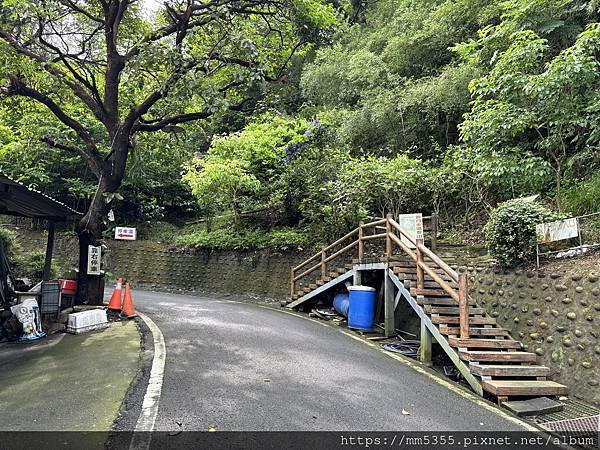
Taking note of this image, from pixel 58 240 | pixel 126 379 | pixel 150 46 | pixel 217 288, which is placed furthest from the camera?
pixel 58 240

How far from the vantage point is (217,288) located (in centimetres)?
1506

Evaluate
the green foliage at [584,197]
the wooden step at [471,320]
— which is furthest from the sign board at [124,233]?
the green foliage at [584,197]

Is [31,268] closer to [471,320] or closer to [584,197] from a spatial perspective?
[471,320]

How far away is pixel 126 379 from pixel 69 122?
7.46m

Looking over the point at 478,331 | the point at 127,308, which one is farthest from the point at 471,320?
the point at 127,308

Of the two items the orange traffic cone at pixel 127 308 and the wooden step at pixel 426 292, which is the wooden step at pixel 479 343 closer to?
the wooden step at pixel 426 292

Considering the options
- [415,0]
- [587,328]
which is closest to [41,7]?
[587,328]

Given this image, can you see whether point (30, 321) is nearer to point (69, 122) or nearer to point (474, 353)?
point (69, 122)

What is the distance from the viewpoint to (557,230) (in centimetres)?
627

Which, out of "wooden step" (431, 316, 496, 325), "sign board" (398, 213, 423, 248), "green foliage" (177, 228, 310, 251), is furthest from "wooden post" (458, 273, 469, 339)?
"green foliage" (177, 228, 310, 251)

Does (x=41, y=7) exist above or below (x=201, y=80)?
above

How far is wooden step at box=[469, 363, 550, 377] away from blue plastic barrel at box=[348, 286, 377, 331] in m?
3.26

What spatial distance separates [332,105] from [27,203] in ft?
40.0

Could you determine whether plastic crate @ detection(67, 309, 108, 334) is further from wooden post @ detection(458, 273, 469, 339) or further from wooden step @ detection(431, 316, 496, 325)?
wooden post @ detection(458, 273, 469, 339)
